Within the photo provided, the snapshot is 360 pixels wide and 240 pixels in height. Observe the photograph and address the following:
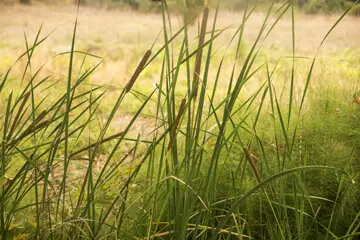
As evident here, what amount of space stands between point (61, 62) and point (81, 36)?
53 centimetres

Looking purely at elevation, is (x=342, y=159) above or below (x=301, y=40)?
below

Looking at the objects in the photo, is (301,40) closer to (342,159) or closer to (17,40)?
(342,159)

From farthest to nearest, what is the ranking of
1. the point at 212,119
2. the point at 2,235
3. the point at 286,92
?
1. the point at 286,92
2. the point at 212,119
3. the point at 2,235

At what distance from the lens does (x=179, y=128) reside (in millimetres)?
674

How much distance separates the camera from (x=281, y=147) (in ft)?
3.85

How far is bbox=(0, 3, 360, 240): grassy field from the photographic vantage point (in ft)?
2.02

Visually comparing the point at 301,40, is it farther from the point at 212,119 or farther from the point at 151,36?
the point at 212,119

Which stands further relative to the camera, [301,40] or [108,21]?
[108,21]

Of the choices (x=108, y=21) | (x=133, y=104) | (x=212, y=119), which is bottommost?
(x=133, y=104)

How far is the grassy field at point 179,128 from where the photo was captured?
62cm

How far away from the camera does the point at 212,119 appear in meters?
1.61

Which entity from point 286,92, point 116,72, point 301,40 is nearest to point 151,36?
point 116,72

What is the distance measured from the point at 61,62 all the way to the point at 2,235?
211cm

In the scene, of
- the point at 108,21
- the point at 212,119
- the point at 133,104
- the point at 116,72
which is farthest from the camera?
the point at 108,21
